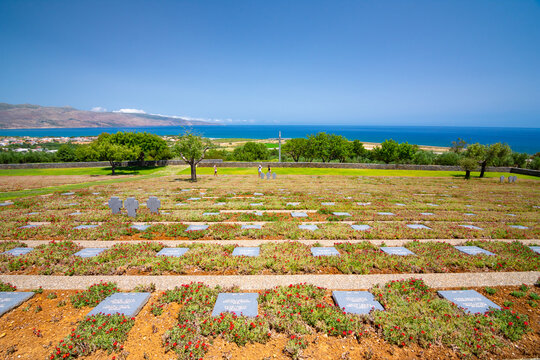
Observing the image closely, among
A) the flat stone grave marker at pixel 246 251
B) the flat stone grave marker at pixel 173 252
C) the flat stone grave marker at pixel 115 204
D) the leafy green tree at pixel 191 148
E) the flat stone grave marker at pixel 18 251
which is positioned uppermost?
the leafy green tree at pixel 191 148

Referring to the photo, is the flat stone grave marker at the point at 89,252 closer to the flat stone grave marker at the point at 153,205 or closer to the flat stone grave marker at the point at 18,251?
the flat stone grave marker at the point at 18,251

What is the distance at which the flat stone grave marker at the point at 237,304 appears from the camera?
535 cm

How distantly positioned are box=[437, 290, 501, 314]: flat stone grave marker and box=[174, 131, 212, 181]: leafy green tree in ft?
82.2

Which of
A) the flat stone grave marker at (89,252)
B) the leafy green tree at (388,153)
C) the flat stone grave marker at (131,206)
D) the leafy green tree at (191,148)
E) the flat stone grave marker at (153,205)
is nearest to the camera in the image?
the flat stone grave marker at (89,252)

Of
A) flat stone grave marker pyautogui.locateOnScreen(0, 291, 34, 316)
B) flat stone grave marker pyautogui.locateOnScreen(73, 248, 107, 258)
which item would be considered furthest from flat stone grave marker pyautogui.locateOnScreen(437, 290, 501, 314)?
flat stone grave marker pyautogui.locateOnScreen(73, 248, 107, 258)

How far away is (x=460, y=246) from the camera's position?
29.6 feet

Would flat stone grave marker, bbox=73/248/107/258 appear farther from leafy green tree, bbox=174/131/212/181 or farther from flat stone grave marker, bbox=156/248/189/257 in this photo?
leafy green tree, bbox=174/131/212/181

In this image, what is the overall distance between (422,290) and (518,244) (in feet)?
19.9

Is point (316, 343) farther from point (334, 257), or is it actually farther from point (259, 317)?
point (334, 257)

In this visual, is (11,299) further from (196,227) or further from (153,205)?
(153,205)

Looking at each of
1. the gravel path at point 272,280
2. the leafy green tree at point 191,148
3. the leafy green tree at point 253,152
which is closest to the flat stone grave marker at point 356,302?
the gravel path at point 272,280

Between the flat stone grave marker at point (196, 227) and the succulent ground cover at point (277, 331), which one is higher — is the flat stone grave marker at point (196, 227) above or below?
below

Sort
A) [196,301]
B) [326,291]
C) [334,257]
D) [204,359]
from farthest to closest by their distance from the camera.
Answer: [334,257], [326,291], [196,301], [204,359]

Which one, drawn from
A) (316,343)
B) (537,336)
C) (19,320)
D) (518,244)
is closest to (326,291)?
(316,343)
